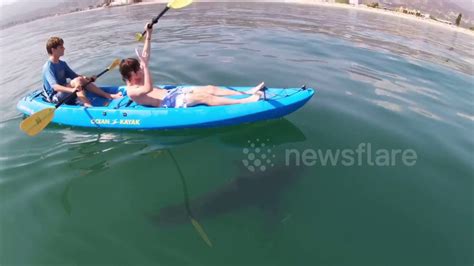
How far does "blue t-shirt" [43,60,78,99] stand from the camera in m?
7.25

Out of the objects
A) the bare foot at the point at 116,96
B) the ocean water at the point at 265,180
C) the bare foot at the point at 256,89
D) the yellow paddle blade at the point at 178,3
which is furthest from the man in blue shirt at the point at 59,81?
the bare foot at the point at 256,89

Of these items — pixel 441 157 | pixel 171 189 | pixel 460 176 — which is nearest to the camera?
pixel 171 189

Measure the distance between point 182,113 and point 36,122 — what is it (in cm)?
260

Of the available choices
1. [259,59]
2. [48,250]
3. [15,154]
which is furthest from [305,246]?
[259,59]

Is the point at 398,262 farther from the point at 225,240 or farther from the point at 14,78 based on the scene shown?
the point at 14,78

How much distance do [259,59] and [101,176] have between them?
6879mm

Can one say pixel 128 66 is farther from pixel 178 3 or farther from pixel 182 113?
pixel 178 3

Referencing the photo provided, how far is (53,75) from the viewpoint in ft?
23.8

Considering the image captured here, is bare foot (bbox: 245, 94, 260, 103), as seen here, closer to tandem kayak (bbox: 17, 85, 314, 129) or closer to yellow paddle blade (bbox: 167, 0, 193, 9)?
tandem kayak (bbox: 17, 85, 314, 129)

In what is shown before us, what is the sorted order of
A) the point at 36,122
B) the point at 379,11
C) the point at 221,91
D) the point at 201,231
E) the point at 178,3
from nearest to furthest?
the point at 201,231 → the point at 36,122 → the point at 221,91 → the point at 178,3 → the point at 379,11

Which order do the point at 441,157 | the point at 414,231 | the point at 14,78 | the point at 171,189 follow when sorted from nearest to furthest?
the point at 414,231
the point at 171,189
the point at 441,157
the point at 14,78

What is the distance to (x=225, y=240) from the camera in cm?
434

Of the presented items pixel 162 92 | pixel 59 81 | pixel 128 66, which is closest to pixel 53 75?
pixel 59 81

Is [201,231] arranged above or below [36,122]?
below
